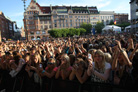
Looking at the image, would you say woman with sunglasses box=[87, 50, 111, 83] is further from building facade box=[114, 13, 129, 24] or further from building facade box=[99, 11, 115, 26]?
building facade box=[114, 13, 129, 24]

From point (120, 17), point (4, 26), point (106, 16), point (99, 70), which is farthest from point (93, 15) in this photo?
point (99, 70)

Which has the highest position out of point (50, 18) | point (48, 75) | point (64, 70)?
point (50, 18)

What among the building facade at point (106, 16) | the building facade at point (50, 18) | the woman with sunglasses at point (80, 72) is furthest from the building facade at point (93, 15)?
the woman with sunglasses at point (80, 72)

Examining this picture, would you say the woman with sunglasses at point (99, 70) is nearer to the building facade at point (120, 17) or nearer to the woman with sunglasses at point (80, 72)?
the woman with sunglasses at point (80, 72)

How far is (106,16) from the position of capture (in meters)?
84.3

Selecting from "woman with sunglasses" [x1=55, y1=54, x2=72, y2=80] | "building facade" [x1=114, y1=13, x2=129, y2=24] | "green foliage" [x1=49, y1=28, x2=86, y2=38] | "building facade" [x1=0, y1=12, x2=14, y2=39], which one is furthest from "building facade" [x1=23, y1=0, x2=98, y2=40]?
"woman with sunglasses" [x1=55, y1=54, x2=72, y2=80]

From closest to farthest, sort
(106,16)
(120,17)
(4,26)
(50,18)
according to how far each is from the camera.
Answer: (4,26), (50,18), (106,16), (120,17)

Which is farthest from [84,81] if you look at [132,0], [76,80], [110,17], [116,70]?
[110,17]

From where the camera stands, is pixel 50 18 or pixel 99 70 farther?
pixel 50 18

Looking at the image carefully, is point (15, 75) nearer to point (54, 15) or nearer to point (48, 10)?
point (54, 15)

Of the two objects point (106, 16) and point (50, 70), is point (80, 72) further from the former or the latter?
point (106, 16)

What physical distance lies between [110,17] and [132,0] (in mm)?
44656

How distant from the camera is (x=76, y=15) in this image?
242 ft

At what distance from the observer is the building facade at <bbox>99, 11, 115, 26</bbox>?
82000 millimetres
